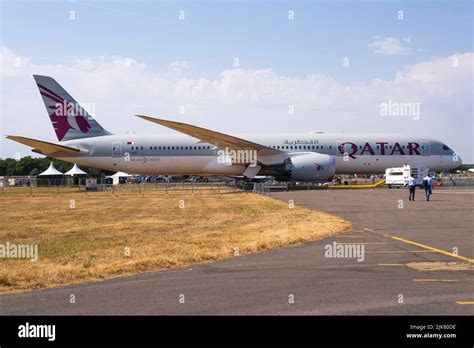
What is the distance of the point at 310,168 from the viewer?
146ft

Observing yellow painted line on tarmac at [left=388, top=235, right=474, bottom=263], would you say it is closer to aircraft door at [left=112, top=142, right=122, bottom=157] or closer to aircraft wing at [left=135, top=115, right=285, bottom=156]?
aircraft wing at [left=135, top=115, right=285, bottom=156]

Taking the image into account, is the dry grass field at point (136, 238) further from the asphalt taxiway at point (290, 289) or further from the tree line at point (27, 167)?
the tree line at point (27, 167)

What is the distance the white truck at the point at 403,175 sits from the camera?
46584 mm

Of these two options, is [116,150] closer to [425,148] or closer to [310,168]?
[310,168]

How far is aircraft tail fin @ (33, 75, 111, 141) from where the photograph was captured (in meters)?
47.4

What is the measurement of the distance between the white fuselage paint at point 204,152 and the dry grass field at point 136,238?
22870 millimetres

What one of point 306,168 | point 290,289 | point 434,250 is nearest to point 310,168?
point 306,168

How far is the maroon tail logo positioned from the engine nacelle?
18.7 m

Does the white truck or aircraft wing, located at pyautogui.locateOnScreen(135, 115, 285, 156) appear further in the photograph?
the white truck

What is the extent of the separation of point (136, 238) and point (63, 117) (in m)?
35.9

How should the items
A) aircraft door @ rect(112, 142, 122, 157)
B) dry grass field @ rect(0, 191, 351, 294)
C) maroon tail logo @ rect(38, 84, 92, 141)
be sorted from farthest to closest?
maroon tail logo @ rect(38, 84, 92, 141) → aircraft door @ rect(112, 142, 122, 157) → dry grass field @ rect(0, 191, 351, 294)

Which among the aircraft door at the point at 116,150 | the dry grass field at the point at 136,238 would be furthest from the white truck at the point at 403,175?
the dry grass field at the point at 136,238

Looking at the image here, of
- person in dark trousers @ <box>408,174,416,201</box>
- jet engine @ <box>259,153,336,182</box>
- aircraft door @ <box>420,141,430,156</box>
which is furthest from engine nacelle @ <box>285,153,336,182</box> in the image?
person in dark trousers @ <box>408,174,416,201</box>
